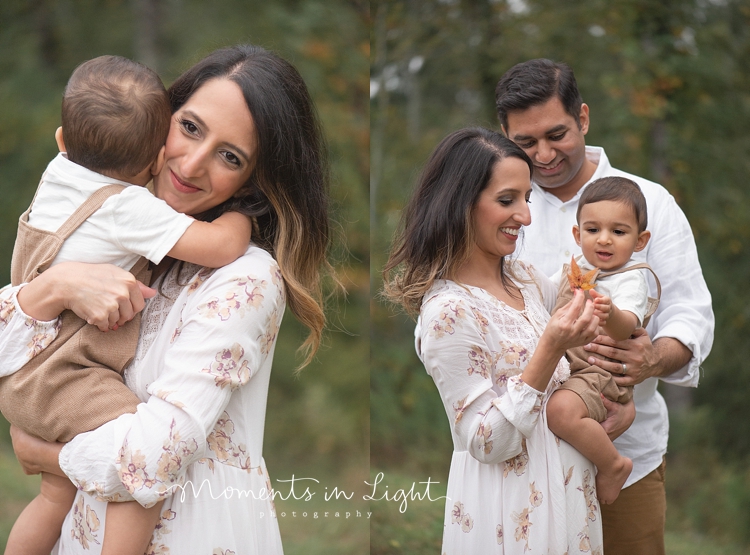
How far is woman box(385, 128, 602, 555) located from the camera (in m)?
1.88

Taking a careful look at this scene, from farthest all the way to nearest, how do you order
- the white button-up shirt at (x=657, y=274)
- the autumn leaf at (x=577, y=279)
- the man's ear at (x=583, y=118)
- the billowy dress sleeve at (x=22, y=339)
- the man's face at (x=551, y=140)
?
1. the man's ear at (x=583, y=118)
2. the man's face at (x=551, y=140)
3. the white button-up shirt at (x=657, y=274)
4. the autumn leaf at (x=577, y=279)
5. the billowy dress sleeve at (x=22, y=339)

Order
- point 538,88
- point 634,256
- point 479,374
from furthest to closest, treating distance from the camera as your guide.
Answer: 1. point 538,88
2. point 634,256
3. point 479,374

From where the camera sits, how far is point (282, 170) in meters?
1.95

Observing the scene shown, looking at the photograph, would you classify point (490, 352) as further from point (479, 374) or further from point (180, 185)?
point (180, 185)

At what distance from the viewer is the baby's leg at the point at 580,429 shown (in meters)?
1.92

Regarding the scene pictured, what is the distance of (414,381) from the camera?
5.48 meters

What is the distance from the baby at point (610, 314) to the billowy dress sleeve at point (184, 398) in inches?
31.8

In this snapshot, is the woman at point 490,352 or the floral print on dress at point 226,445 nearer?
the floral print on dress at point 226,445

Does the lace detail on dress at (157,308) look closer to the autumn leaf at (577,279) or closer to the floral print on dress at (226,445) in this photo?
the floral print on dress at (226,445)

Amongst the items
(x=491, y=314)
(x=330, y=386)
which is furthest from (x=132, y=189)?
(x=330, y=386)

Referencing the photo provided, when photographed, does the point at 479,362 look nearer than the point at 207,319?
No

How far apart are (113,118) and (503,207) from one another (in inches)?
38.6

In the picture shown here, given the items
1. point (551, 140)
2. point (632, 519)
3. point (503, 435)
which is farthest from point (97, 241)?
point (632, 519)

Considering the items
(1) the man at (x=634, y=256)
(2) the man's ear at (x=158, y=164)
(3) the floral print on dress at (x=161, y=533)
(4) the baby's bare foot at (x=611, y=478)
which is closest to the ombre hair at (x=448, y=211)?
(1) the man at (x=634, y=256)
